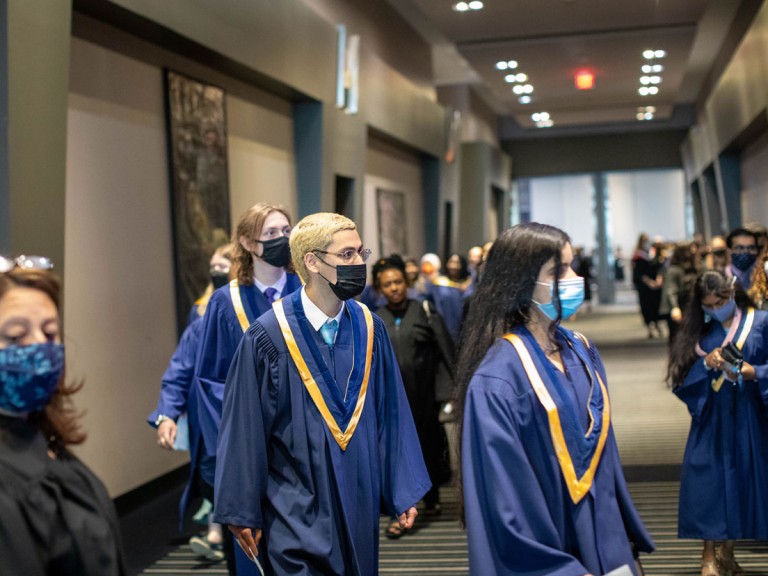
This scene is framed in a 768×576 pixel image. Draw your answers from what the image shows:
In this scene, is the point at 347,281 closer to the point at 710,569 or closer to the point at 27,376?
the point at 27,376

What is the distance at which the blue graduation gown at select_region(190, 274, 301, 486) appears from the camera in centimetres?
527

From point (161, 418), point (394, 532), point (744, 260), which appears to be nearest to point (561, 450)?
point (161, 418)

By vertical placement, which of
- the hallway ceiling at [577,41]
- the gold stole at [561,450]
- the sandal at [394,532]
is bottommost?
the sandal at [394,532]

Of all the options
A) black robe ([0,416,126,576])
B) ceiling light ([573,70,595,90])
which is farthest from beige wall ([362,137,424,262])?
black robe ([0,416,126,576])

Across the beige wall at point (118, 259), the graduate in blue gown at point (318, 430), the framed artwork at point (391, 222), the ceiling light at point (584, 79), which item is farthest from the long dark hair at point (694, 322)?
the ceiling light at point (584, 79)

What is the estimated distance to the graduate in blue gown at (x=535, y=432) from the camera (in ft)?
10.1

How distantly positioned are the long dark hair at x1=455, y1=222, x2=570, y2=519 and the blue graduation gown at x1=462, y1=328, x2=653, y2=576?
0.10 meters

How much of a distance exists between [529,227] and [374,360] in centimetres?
102

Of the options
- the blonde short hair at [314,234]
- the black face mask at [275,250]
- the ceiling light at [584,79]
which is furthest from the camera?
the ceiling light at [584,79]

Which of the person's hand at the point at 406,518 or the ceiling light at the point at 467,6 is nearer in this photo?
the person's hand at the point at 406,518

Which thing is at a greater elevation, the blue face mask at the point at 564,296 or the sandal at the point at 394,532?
the blue face mask at the point at 564,296

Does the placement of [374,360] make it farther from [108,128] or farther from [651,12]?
[651,12]

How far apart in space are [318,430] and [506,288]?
37.4 inches

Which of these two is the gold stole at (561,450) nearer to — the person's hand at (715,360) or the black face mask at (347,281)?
the black face mask at (347,281)
